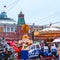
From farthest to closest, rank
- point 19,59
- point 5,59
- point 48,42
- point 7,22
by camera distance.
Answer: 1. point 7,22
2. point 48,42
3. point 19,59
4. point 5,59

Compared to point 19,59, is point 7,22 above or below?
above

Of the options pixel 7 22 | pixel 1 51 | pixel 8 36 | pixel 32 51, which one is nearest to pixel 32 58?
pixel 32 51

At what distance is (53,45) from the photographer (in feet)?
69.8

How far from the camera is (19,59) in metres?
20.1

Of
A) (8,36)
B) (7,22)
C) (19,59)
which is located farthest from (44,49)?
(7,22)

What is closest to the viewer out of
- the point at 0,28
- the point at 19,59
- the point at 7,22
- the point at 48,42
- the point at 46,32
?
the point at 19,59

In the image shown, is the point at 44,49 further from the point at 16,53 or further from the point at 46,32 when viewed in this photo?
the point at 46,32

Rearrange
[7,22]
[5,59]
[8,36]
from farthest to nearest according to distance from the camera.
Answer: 1. [7,22]
2. [8,36]
3. [5,59]

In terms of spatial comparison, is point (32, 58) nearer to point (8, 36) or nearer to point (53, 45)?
point (53, 45)

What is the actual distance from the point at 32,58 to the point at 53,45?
1.86 metres

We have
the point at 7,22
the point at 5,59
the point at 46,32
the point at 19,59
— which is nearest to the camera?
the point at 5,59

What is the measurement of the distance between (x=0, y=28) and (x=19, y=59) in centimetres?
2786

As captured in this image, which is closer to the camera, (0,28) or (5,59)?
(5,59)

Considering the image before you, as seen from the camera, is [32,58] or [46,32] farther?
[46,32]
